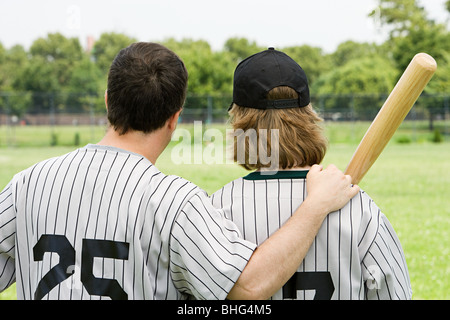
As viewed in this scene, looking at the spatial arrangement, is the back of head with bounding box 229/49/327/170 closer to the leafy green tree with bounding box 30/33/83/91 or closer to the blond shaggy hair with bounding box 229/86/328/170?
the blond shaggy hair with bounding box 229/86/328/170

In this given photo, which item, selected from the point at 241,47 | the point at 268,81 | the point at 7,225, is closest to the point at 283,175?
the point at 268,81

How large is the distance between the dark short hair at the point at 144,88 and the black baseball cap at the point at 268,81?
0.72 feet

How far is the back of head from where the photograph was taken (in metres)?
1.86

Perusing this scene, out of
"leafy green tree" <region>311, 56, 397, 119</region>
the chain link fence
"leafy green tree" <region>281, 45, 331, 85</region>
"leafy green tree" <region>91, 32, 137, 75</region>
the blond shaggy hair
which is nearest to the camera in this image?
the blond shaggy hair

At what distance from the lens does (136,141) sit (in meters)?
1.88

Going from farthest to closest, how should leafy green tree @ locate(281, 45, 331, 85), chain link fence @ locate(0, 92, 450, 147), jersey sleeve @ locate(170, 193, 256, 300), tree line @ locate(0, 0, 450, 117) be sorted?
1. leafy green tree @ locate(281, 45, 331, 85)
2. tree line @ locate(0, 0, 450, 117)
3. chain link fence @ locate(0, 92, 450, 147)
4. jersey sleeve @ locate(170, 193, 256, 300)

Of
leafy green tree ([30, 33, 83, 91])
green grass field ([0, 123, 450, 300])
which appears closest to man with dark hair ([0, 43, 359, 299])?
green grass field ([0, 123, 450, 300])

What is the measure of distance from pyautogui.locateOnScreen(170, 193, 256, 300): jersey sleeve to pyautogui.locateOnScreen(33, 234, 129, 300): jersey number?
0.19m

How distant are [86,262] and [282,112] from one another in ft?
2.72

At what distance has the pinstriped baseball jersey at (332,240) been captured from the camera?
5.81 ft

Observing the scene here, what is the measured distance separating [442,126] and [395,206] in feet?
92.5

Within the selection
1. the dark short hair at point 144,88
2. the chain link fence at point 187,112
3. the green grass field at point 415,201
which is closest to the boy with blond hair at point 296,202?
the dark short hair at point 144,88

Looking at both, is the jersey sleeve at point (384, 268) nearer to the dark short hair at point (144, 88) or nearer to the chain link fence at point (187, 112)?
the dark short hair at point (144, 88)

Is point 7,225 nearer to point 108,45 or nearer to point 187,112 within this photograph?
point 187,112
